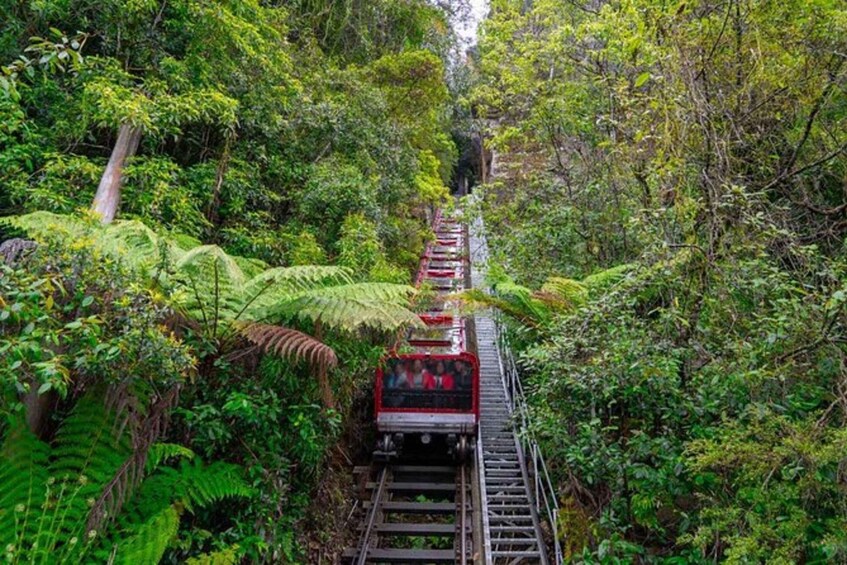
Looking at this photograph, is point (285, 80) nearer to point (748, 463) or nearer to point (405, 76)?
point (405, 76)

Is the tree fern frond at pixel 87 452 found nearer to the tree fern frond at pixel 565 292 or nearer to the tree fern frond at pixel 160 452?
the tree fern frond at pixel 160 452

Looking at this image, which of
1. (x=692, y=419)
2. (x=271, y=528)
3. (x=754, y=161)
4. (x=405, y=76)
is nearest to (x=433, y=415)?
(x=271, y=528)

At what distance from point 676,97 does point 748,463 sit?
8.88 ft

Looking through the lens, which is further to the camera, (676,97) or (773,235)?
(676,97)

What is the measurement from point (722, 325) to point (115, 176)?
5.98 m

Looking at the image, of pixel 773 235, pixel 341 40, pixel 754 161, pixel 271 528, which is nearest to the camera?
pixel 773 235

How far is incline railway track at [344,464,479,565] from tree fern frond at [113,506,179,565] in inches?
138

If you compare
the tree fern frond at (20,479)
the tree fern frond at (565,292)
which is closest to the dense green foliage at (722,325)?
the tree fern frond at (565,292)

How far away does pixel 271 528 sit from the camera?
440 centimetres

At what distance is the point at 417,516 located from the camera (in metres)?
7.32

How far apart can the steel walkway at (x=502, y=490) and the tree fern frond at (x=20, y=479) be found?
14.6 ft

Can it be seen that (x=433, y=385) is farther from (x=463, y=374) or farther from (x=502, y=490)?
(x=502, y=490)

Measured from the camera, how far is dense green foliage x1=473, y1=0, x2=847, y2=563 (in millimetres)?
2926

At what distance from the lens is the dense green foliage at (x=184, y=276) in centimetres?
294
